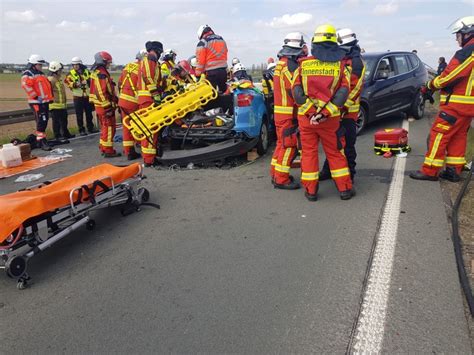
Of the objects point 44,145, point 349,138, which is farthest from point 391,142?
point 44,145

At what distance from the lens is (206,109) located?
23.4 ft

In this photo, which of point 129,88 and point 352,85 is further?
point 129,88

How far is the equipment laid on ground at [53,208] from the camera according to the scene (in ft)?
10.0

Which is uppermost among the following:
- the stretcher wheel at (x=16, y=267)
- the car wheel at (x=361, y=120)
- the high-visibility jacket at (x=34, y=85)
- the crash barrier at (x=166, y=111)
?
the high-visibility jacket at (x=34, y=85)

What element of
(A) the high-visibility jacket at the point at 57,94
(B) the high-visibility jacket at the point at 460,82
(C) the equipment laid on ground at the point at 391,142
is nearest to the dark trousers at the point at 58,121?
(A) the high-visibility jacket at the point at 57,94

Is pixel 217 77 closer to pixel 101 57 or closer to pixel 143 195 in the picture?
pixel 101 57

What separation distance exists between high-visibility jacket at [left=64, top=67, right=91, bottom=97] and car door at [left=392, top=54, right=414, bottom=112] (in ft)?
26.4

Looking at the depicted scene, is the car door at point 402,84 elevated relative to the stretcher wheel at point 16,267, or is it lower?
elevated

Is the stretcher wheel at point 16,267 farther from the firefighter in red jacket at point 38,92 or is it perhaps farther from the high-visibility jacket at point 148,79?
the firefighter in red jacket at point 38,92

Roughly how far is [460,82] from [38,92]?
846cm

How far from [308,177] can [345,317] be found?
2395 millimetres

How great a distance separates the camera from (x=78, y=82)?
10781 millimetres

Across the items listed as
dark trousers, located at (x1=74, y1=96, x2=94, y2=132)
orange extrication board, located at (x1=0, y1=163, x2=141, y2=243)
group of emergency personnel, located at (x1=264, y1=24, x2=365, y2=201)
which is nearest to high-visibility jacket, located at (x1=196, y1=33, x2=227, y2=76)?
group of emergency personnel, located at (x1=264, y1=24, x2=365, y2=201)

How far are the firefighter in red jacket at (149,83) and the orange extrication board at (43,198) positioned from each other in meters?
1.94
